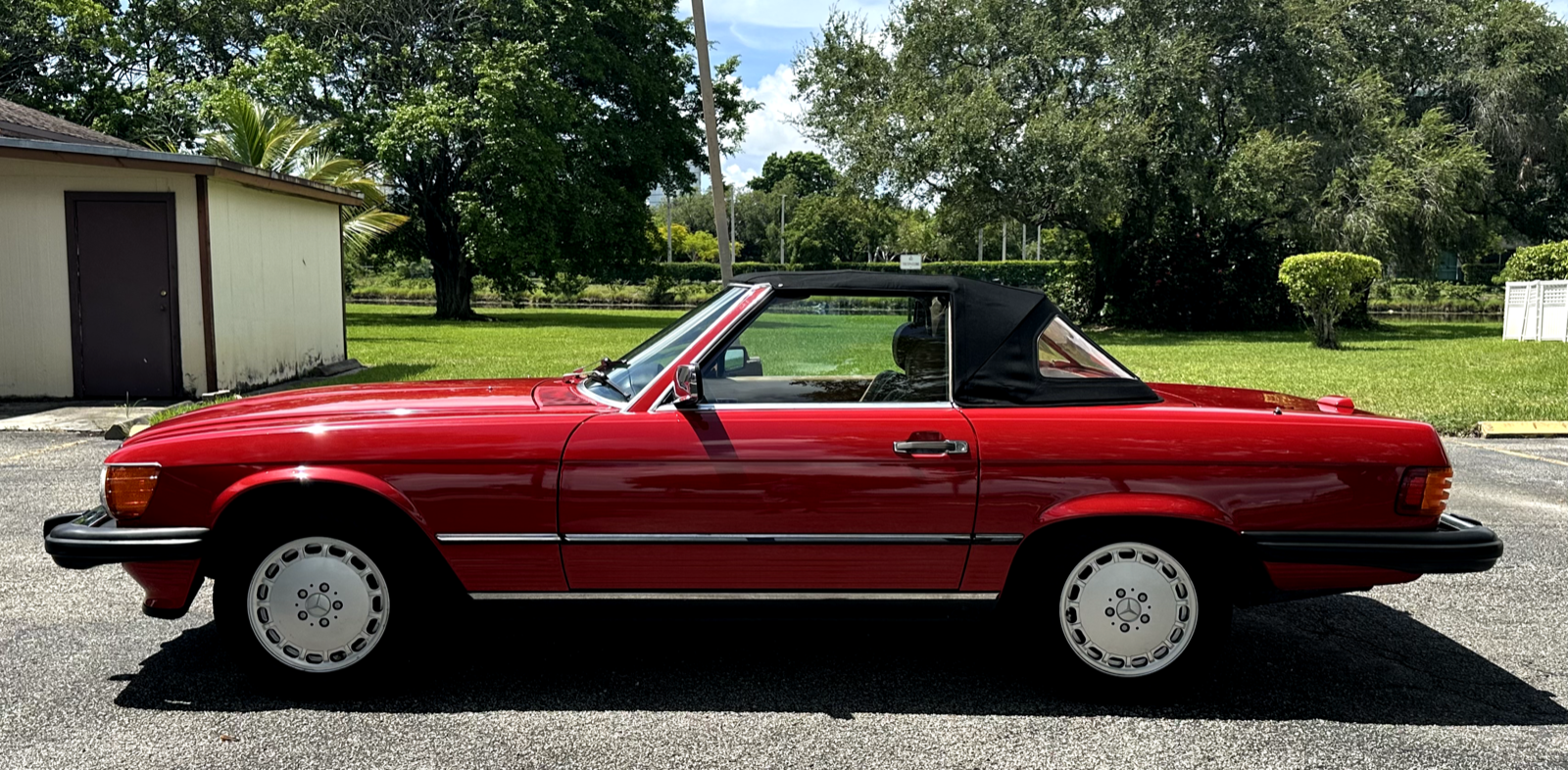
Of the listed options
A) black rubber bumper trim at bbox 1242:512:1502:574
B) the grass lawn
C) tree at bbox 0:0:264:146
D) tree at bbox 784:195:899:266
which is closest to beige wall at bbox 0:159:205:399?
the grass lawn

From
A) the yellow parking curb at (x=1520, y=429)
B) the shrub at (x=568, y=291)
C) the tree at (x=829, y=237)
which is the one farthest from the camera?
the tree at (x=829, y=237)

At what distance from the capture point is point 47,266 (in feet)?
39.1

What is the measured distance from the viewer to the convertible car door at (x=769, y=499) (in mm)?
3588

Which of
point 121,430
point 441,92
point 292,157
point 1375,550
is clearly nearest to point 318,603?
point 1375,550

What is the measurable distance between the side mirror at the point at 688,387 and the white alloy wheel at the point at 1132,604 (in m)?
1.35

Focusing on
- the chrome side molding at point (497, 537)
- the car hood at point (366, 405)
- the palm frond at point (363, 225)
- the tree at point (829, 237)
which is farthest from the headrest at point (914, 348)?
the tree at point (829, 237)

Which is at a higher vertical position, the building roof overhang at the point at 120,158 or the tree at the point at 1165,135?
the tree at the point at 1165,135

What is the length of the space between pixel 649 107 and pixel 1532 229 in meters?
28.1

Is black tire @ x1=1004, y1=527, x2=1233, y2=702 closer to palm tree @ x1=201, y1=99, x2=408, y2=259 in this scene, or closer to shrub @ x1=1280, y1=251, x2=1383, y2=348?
shrub @ x1=1280, y1=251, x2=1383, y2=348

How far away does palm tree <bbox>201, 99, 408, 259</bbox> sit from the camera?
24.3 m

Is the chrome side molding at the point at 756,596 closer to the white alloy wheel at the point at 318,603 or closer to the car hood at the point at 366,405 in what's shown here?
the white alloy wheel at the point at 318,603

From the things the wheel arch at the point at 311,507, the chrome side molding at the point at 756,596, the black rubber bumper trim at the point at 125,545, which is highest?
the wheel arch at the point at 311,507

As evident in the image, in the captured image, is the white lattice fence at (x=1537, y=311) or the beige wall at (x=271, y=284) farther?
the white lattice fence at (x=1537, y=311)

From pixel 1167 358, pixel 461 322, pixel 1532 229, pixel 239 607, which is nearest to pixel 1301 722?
pixel 239 607
